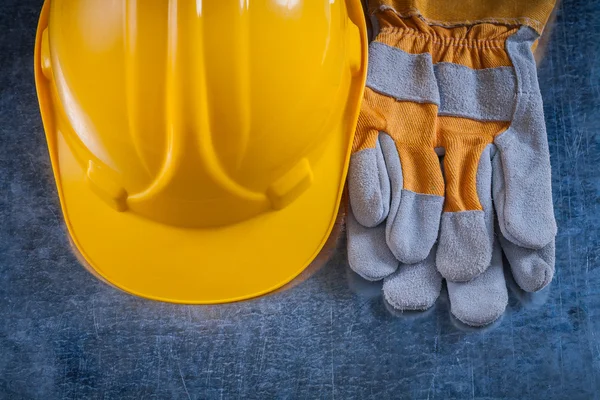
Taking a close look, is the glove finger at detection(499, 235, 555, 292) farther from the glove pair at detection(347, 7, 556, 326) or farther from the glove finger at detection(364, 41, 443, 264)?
the glove finger at detection(364, 41, 443, 264)

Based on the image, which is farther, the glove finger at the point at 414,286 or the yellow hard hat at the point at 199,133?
the glove finger at the point at 414,286

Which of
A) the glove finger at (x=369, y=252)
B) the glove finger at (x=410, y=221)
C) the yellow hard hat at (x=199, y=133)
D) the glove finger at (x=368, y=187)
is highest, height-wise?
the yellow hard hat at (x=199, y=133)

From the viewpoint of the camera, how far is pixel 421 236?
1.10 m

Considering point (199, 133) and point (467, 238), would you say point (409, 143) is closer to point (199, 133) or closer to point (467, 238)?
point (467, 238)

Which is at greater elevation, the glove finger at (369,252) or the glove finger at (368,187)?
the glove finger at (368,187)

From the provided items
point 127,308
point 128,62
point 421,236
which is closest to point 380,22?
point 421,236

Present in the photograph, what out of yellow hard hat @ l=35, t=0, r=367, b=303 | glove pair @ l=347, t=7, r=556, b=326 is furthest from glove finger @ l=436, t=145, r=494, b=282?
yellow hard hat @ l=35, t=0, r=367, b=303

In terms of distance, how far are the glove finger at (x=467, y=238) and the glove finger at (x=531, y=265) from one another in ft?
0.13

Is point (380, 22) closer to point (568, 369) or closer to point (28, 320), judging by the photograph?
point (568, 369)

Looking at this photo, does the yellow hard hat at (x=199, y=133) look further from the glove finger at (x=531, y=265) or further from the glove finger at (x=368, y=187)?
the glove finger at (x=531, y=265)

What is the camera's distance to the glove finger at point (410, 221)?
109 centimetres

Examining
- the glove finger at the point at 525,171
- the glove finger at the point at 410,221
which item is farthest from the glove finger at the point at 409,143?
the glove finger at the point at 525,171

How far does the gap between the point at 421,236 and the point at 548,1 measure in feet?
1.69

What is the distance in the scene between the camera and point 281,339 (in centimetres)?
108
